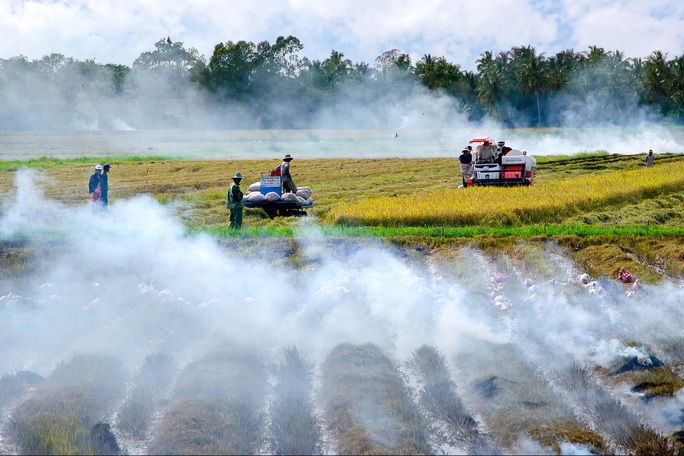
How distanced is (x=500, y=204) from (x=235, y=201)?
21.9 ft

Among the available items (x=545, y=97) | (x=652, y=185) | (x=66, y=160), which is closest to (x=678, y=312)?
(x=652, y=185)

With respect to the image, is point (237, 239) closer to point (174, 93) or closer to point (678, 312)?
point (678, 312)

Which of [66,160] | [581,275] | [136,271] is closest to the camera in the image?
[581,275]

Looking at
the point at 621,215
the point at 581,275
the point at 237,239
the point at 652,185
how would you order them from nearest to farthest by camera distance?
the point at 581,275
the point at 237,239
the point at 621,215
the point at 652,185

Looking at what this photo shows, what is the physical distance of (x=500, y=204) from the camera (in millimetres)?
18312

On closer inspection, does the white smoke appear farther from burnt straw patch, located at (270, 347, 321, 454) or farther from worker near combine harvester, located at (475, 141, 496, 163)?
worker near combine harvester, located at (475, 141, 496, 163)

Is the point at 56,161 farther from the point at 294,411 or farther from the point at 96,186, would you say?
the point at 294,411

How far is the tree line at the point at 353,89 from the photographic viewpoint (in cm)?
6062

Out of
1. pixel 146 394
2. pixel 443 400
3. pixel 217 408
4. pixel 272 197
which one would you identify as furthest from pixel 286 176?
pixel 443 400

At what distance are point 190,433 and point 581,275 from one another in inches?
314

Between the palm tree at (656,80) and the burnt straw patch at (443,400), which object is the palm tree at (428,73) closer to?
the palm tree at (656,80)

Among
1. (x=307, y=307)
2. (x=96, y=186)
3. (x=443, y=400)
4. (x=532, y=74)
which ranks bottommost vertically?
(x=443, y=400)

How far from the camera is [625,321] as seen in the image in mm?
11086

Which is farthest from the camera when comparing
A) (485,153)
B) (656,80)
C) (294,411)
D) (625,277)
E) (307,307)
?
(656,80)
